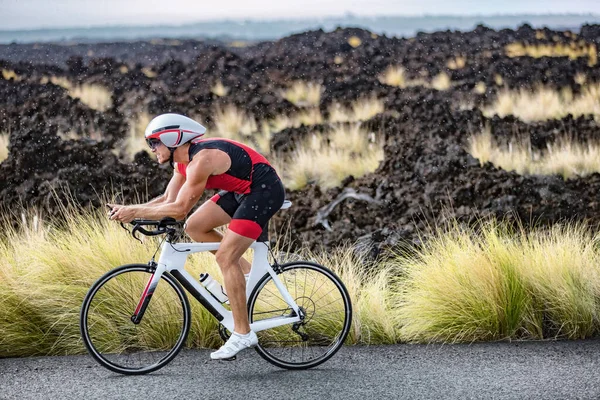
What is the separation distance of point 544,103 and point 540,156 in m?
6.29

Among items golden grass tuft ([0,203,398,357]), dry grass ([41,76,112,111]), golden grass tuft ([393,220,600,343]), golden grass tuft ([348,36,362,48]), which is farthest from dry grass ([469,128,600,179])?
golden grass tuft ([348,36,362,48])

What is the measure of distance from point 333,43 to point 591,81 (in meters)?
13.3

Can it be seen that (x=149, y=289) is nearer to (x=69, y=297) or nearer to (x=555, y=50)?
(x=69, y=297)

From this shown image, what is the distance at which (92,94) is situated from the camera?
26125 millimetres

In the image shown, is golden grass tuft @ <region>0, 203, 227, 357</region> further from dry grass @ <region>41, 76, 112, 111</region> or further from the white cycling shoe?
dry grass @ <region>41, 76, 112, 111</region>

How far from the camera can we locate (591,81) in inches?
997

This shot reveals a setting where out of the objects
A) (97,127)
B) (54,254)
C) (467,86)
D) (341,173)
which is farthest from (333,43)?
(54,254)

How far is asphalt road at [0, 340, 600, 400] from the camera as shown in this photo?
574cm

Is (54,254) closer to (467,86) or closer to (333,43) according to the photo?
(467,86)

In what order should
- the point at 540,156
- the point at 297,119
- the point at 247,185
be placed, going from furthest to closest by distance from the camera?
the point at 297,119 < the point at 540,156 < the point at 247,185

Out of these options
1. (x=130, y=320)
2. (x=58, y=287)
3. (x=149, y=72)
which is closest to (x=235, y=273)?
(x=130, y=320)

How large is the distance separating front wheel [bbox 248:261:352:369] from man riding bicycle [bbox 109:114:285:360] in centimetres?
28

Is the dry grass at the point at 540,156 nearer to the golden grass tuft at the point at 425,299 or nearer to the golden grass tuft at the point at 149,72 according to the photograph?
the golden grass tuft at the point at 425,299

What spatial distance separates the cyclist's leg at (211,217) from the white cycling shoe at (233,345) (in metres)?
0.66
